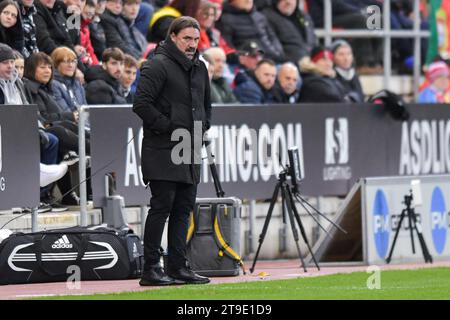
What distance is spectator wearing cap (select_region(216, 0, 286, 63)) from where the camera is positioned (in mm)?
22391

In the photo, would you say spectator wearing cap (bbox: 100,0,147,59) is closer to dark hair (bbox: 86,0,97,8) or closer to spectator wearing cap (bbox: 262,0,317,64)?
dark hair (bbox: 86,0,97,8)

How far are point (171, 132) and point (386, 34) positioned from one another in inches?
548

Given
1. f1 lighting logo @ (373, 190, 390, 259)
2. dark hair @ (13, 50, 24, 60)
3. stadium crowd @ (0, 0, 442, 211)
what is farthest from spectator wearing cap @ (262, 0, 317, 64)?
dark hair @ (13, 50, 24, 60)

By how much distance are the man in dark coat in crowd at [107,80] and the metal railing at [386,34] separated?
8507 mm

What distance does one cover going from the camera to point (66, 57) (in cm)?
1706

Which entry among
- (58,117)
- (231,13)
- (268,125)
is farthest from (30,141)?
(231,13)

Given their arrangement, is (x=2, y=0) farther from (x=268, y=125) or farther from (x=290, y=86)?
(x=290, y=86)

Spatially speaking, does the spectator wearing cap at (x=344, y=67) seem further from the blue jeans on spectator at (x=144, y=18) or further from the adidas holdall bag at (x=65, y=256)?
the adidas holdall bag at (x=65, y=256)

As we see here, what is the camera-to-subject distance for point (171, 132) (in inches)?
519

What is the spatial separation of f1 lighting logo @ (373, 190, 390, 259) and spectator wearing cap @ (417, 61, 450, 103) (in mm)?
7048

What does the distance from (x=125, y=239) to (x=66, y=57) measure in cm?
320

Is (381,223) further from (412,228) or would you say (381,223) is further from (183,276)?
(183,276)

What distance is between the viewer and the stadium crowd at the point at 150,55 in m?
16.4
